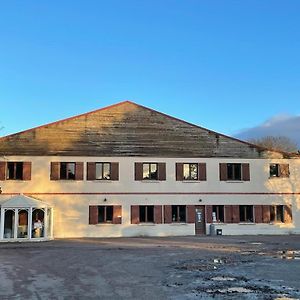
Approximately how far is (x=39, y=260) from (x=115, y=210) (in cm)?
1615

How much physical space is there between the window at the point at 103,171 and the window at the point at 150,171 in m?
2.73


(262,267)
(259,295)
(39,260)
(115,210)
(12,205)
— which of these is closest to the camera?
(259,295)

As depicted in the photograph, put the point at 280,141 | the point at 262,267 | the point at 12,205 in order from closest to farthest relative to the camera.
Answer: the point at 262,267 < the point at 12,205 < the point at 280,141

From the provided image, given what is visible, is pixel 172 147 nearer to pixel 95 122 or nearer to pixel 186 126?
pixel 186 126

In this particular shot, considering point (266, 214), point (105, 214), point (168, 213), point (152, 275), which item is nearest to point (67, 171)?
point (105, 214)

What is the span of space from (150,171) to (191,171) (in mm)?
3225

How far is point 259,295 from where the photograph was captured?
10.4 m

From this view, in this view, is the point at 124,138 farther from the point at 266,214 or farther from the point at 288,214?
the point at 288,214

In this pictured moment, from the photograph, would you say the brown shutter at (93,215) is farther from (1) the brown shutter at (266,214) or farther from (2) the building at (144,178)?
(1) the brown shutter at (266,214)

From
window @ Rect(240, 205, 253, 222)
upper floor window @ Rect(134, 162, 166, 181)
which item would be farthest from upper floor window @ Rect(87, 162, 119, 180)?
window @ Rect(240, 205, 253, 222)

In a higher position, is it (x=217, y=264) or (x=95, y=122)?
(x=95, y=122)

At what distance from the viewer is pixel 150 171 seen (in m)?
35.7

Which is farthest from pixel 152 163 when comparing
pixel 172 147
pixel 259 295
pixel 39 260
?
pixel 259 295

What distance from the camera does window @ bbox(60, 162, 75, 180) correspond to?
34.7 m
